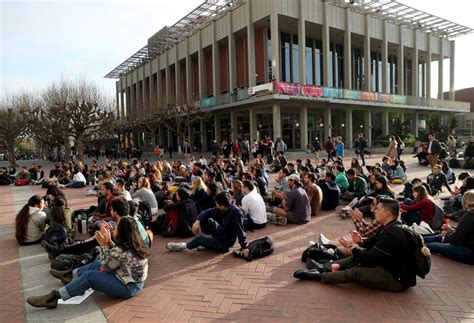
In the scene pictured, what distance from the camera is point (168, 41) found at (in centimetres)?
4062

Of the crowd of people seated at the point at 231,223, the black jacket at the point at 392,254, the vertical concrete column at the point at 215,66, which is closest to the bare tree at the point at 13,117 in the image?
the vertical concrete column at the point at 215,66

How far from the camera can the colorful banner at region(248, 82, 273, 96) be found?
24750 mm

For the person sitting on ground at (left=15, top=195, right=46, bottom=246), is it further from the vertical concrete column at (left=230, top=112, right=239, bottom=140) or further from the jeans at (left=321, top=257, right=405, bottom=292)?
the vertical concrete column at (left=230, top=112, right=239, bottom=140)

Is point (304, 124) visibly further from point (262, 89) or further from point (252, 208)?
point (252, 208)

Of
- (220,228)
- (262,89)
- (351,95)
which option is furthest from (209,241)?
(351,95)

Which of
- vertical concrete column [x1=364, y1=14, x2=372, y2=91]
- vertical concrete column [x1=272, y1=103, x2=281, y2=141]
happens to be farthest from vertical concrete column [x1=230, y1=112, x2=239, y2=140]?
vertical concrete column [x1=364, y1=14, x2=372, y2=91]

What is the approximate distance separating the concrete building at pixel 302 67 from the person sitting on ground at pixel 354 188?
54.0 ft

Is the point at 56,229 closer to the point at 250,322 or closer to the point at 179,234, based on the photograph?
the point at 179,234

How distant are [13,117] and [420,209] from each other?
33.0 meters

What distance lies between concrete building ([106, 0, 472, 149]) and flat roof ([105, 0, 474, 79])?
0.40 ft

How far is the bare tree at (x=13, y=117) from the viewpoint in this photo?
28172mm

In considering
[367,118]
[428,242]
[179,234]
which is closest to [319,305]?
[428,242]

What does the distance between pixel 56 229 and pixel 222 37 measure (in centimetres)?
2931

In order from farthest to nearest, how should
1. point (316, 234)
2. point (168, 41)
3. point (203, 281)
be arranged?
1. point (168, 41)
2. point (316, 234)
3. point (203, 281)
